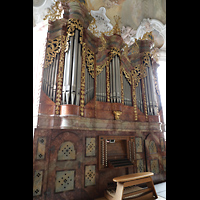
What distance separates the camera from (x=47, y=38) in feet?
14.6

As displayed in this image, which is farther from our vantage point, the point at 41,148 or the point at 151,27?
the point at 151,27

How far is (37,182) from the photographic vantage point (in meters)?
3.32

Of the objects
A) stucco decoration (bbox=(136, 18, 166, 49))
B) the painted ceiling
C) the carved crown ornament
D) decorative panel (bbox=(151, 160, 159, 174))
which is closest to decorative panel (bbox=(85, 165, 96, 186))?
decorative panel (bbox=(151, 160, 159, 174))

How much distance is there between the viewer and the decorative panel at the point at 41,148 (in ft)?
11.4

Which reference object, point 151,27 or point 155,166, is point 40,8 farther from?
point 155,166

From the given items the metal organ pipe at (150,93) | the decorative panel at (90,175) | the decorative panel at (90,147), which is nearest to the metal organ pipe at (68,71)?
the decorative panel at (90,147)

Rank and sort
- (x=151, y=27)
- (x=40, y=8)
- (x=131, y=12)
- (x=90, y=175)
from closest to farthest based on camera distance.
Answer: (x=90, y=175), (x=40, y=8), (x=131, y=12), (x=151, y=27)

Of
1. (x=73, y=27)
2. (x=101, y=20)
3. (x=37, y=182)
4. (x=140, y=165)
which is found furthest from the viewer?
(x=101, y=20)

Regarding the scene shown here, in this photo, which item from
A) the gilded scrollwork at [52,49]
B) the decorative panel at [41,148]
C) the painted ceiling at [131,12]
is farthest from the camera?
the painted ceiling at [131,12]

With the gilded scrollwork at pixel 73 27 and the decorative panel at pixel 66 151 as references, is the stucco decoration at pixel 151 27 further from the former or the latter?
the decorative panel at pixel 66 151

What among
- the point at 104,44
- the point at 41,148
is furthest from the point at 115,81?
the point at 41,148

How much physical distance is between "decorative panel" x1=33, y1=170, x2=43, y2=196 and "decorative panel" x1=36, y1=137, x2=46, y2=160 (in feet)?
1.04

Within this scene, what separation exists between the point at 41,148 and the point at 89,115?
5.02 ft

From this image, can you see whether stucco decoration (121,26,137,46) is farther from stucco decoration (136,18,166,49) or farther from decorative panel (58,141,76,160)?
decorative panel (58,141,76,160)
